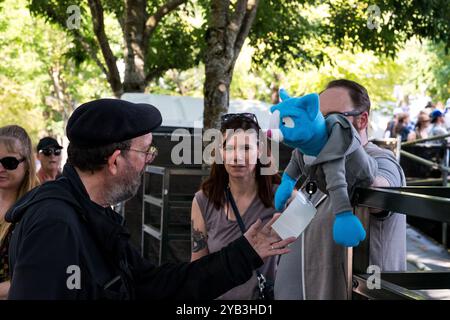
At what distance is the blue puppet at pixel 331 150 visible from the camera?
239cm

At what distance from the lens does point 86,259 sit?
7.22ft

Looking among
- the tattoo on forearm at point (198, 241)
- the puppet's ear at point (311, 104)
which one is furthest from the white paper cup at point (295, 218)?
the tattoo on forearm at point (198, 241)

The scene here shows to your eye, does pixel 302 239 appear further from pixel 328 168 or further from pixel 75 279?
pixel 75 279

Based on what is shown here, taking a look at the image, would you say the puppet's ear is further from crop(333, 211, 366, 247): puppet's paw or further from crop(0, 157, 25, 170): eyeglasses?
crop(0, 157, 25, 170): eyeglasses

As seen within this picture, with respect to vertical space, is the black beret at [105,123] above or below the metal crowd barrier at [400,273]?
above

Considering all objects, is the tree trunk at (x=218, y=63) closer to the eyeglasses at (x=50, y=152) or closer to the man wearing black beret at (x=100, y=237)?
the eyeglasses at (x=50, y=152)

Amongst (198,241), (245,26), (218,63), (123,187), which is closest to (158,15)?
(245,26)

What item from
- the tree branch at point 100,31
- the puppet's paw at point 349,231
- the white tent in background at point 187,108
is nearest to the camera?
the puppet's paw at point 349,231

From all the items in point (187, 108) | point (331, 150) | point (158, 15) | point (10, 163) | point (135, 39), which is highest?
point (158, 15)

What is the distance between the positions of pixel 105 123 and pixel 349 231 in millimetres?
916

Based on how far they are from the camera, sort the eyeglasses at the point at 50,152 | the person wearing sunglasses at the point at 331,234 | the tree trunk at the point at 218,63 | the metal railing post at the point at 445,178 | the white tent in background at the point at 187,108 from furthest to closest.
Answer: the white tent in background at the point at 187,108 < the metal railing post at the point at 445,178 < the tree trunk at the point at 218,63 < the eyeglasses at the point at 50,152 < the person wearing sunglasses at the point at 331,234

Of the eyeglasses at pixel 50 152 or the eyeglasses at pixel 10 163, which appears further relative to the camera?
the eyeglasses at pixel 50 152

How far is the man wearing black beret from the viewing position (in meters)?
2.08

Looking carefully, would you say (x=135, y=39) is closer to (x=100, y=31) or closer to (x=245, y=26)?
(x=100, y=31)
